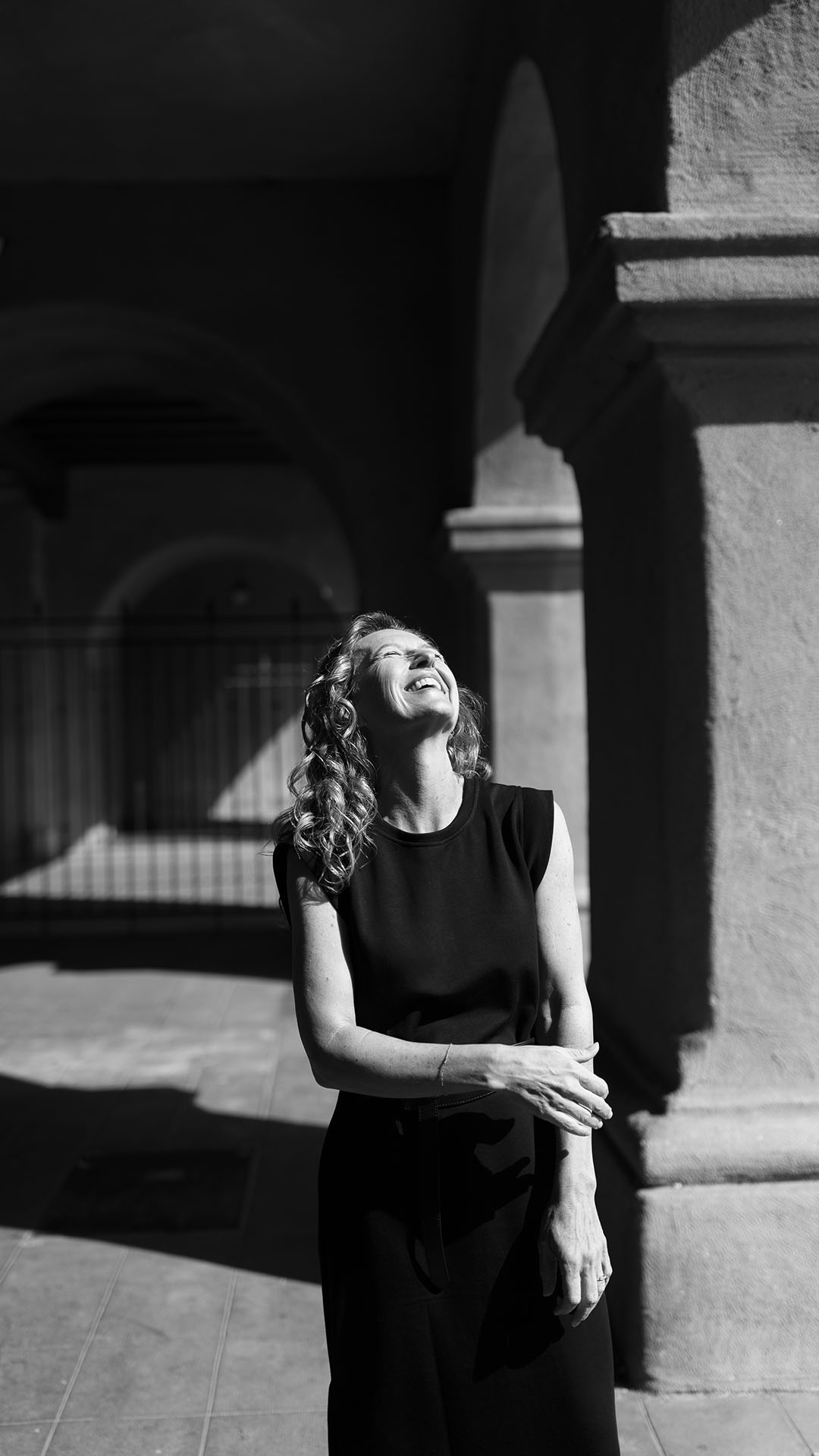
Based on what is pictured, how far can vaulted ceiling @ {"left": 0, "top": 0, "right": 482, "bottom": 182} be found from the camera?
5633mm

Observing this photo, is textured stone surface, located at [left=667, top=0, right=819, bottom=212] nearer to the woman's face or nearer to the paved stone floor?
the woman's face

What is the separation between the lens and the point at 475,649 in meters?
6.67

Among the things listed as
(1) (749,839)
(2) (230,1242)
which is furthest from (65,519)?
(1) (749,839)

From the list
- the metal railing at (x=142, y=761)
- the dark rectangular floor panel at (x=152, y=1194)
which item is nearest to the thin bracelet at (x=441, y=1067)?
the dark rectangular floor panel at (x=152, y=1194)

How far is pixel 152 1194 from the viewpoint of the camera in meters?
4.09

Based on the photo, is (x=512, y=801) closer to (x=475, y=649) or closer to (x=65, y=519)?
(x=475, y=649)

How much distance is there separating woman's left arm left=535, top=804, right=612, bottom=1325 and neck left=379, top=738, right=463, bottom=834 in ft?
0.53

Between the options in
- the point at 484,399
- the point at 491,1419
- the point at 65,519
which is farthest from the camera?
the point at 65,519

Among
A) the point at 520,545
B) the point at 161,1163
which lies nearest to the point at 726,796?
the point at 161,1163

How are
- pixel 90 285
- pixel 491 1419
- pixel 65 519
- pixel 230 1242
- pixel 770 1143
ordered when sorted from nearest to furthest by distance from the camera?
pixel 491 1419, pixel 770 1143, pixel 230 1242, pixel 90 285, pixel 65 519

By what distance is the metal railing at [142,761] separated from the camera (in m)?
11.4

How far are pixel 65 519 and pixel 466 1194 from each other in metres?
14.1

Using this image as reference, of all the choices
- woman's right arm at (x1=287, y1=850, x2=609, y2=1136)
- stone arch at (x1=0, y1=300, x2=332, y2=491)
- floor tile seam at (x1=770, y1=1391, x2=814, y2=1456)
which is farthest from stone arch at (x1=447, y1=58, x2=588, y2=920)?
woman's right arm at (x1=287, y1=850, x2=609, y2=1136)

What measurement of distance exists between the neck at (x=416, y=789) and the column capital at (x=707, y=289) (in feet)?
4.19
